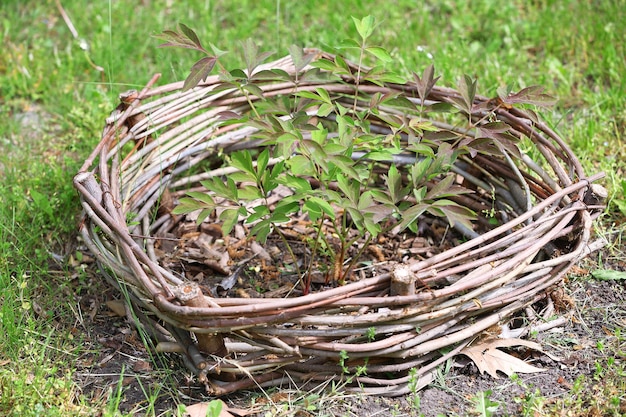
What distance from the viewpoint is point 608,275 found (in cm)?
249

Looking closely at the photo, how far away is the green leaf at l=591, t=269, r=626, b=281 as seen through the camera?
2484 millimetres

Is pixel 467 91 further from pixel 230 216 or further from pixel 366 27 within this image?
pixel 230 216

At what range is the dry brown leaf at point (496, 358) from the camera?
7.07 ft

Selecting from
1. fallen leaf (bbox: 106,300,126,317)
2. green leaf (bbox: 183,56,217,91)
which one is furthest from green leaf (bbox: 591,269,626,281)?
fallen leaf (bbox: 106,300,126,317)

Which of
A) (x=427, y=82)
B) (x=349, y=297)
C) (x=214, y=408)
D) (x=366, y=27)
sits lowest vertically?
(x=214, y=408)

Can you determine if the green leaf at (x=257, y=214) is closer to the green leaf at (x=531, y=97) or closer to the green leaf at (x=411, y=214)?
the green leaf at (x=411, y=214)

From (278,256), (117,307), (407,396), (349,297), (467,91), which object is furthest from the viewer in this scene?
(278,256)

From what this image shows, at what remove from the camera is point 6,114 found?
3.34 meters

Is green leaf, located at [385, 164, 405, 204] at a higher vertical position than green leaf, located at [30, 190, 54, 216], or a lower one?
higher

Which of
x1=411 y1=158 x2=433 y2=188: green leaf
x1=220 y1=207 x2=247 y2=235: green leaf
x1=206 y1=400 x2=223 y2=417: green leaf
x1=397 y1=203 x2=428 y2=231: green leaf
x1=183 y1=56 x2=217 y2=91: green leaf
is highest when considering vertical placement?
x1=183 y1=56 x2=217 y2=91: green leaf

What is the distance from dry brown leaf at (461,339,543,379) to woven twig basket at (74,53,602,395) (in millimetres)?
59

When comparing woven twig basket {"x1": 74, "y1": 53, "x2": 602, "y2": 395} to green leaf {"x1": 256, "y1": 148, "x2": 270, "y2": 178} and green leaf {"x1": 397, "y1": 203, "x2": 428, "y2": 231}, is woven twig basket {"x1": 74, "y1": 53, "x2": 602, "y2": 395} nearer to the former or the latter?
green leaf {"x1": 397, "y1": 203, "x2": 428, "y2": 231}

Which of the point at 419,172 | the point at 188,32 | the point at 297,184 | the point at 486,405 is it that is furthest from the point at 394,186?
the point at 188,32

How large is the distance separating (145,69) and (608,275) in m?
2.19
